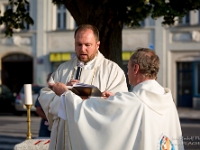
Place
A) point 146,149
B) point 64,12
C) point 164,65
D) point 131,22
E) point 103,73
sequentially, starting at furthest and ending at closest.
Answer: point 64,12 → point 164,65 → point 131,22 → point 103,73 → point 146,149

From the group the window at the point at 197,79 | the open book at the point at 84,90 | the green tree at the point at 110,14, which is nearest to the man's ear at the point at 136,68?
the open book at the point at 84,90

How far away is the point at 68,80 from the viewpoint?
14.6 ft

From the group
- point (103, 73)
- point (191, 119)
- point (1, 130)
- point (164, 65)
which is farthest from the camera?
point (164, 65)

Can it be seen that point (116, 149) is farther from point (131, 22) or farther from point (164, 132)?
point (131, 22)

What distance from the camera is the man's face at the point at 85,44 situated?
4258mm

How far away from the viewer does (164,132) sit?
353 cm

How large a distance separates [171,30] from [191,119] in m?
7.13

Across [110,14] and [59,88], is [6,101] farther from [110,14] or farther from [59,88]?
[59,88]

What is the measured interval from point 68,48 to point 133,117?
2441 cm

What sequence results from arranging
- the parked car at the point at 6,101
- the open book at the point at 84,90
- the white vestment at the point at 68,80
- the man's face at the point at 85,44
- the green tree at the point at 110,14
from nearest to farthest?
the open book at the point at 84,90
the white vestment at the point at 68,80
the man's face at the point at 85,44
the green tree at the point at 110,14
the parked car at the point at 6,101

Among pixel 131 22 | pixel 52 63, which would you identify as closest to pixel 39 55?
pixel 52 63

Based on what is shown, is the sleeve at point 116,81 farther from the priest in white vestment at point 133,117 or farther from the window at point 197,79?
the window at point 197,79

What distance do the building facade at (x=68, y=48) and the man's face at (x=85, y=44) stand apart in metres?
21.5

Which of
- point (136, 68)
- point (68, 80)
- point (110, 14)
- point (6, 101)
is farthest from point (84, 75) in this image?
point (6, 101)
